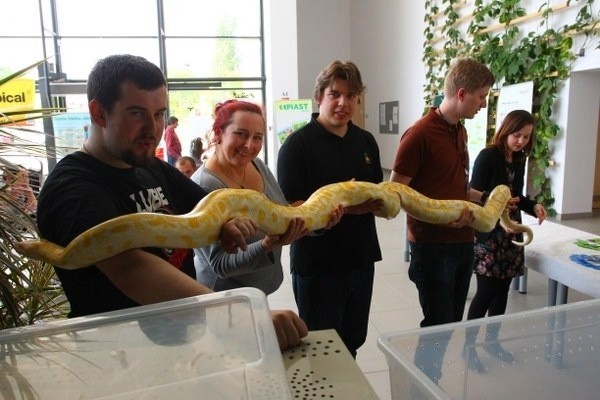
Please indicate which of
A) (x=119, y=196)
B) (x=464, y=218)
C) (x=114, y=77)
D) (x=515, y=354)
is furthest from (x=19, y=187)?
(x=464, y=218)

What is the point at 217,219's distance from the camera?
116 centimetres

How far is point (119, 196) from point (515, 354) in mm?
1013

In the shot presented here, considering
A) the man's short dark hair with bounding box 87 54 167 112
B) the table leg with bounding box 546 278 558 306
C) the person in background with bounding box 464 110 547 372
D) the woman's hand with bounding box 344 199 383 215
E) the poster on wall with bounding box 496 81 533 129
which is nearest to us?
the man's short dark hair with bounding box 87 54 167 112

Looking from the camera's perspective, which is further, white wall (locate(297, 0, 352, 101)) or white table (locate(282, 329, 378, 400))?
white wall (locate(297, 0, 352, 101))

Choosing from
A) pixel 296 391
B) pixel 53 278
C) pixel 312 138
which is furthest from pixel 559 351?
pixel 53 278

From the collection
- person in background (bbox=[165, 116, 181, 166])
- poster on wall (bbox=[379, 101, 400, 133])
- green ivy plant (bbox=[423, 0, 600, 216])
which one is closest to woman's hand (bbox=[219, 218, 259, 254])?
green ivy plant (bbox=[423, 0, 600, 216])

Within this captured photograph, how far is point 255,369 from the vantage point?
75cm

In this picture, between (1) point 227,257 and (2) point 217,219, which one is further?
(1) point 227,257

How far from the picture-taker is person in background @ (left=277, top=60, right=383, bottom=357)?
6.14 ft

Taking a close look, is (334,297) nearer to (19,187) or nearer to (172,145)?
(19,187)

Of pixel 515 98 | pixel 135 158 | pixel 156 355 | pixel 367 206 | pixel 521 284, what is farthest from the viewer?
pixel 515 98

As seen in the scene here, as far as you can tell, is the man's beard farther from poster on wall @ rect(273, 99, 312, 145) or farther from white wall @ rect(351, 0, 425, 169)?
white wall @ rect(351, 0, 425, 169)

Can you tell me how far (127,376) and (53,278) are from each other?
98 centimetres

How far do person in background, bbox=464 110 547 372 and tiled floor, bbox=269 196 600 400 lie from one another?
0.55 metres
